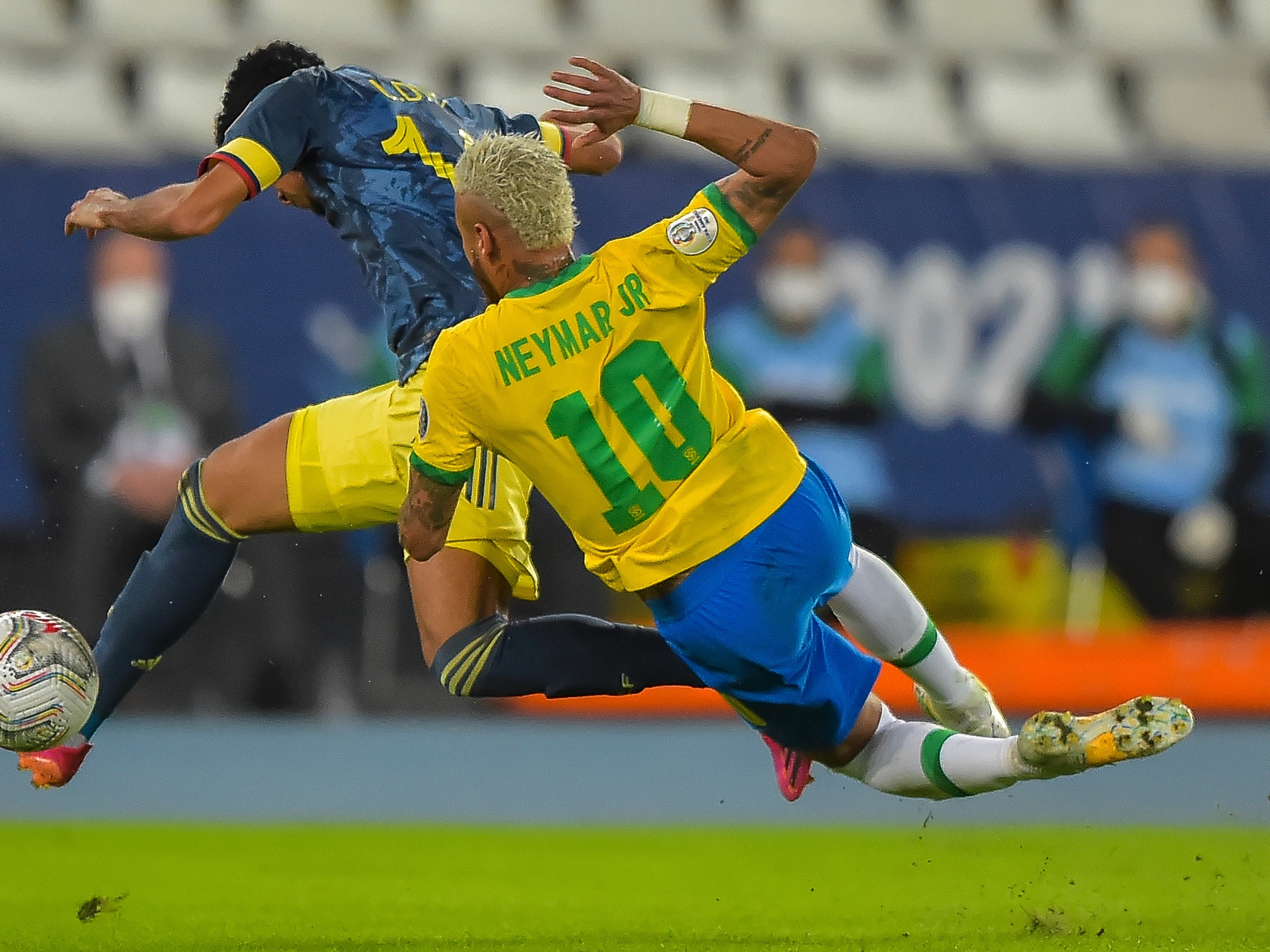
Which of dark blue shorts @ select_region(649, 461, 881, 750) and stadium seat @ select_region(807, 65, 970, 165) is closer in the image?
dark blue shorts @ select_region(649, 461, 881, 750)

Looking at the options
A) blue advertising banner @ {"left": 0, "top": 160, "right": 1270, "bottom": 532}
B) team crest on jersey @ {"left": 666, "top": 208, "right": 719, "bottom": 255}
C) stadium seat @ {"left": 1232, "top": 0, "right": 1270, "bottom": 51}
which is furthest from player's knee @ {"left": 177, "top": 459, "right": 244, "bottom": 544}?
stadium seat @ {"left": 1232, "top": 0, "right": 1270, "bottom": 51}

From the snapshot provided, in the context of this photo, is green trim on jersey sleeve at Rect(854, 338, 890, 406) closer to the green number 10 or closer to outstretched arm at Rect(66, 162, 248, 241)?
the green number 10

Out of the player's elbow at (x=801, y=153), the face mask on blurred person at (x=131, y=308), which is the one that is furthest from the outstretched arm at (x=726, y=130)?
the face mask on blurred person at (x=131, y=308)

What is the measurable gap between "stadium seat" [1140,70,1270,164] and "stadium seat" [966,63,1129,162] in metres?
0.32

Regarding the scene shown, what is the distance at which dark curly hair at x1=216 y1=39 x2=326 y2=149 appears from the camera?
570cm

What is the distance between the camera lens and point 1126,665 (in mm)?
10547

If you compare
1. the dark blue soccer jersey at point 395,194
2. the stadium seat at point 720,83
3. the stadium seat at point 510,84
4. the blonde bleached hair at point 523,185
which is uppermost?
the blonde bleached hair at point 523,185

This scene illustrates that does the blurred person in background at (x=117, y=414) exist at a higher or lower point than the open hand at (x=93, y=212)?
lower

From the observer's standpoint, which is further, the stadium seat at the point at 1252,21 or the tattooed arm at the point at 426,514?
the stadium seat at the point at 1252,21

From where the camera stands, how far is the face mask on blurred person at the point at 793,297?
34.4ft

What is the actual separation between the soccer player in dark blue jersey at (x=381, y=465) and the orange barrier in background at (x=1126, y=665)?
4.99m

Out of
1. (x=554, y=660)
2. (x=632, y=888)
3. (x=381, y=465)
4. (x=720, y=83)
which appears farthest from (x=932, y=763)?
(x=720, y=83)

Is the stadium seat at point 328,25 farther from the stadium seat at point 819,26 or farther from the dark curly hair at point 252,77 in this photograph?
the dark curly hair at point 252,77

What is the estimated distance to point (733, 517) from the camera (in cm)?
491
